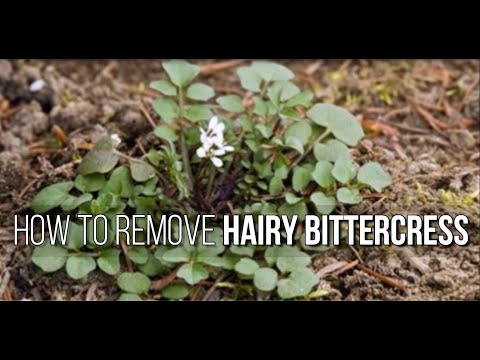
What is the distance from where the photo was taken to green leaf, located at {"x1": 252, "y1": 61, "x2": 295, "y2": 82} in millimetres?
2256

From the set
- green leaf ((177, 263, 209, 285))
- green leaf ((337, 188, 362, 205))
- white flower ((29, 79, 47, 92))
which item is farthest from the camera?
white flower ((29, 79, 47, 92))

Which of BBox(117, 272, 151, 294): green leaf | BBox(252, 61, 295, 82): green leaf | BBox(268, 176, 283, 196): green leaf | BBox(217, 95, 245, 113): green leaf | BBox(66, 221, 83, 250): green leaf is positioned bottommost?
BBox(117, 272, 151, 294): green leaf

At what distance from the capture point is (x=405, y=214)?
215 cm

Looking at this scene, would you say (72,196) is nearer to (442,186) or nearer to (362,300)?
(362,300)

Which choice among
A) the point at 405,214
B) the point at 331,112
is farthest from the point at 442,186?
the point at 331,112

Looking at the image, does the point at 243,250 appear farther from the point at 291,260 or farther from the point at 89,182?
the point at 89,182

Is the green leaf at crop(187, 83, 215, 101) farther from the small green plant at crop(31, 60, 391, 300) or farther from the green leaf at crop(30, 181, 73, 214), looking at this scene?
the green leaf at crop(30, 181, 73, 214)

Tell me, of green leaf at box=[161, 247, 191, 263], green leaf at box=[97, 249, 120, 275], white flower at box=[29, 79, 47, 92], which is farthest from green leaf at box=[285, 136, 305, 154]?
white flower at box=[29, 79, 47, 92]

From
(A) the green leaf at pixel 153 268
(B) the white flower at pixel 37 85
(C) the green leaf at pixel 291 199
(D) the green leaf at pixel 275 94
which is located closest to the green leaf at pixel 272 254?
(C) the green leaf at pixel 291 199

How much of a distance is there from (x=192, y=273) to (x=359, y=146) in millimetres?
570

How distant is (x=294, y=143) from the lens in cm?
214

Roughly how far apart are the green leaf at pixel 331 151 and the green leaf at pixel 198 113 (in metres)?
0.25

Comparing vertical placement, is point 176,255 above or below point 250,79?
below

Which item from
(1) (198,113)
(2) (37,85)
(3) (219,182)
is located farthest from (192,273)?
(2) (37,85)
